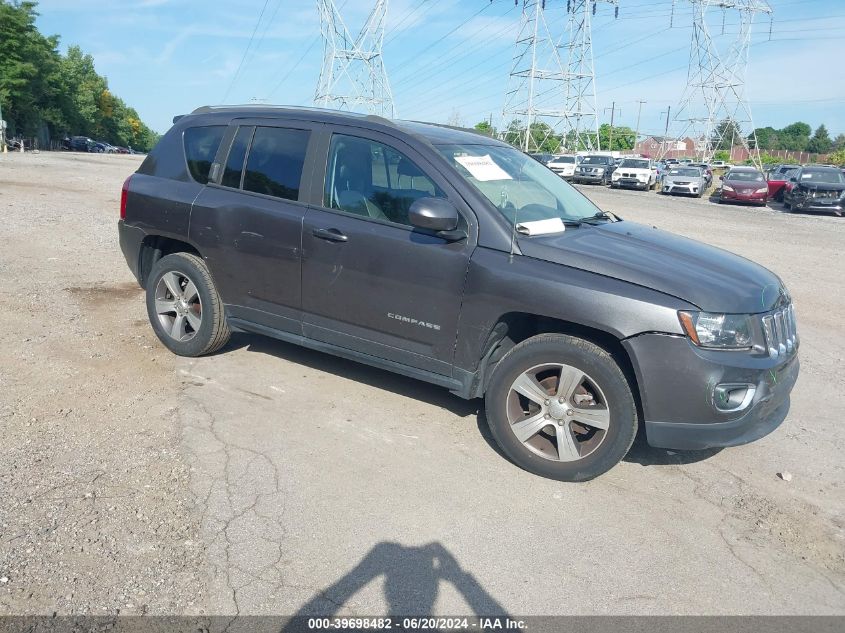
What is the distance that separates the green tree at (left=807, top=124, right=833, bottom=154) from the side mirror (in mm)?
111097

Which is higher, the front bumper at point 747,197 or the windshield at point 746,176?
the windshield at point 746,176

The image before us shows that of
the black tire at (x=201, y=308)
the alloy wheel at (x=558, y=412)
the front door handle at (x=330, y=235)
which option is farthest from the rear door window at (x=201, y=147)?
the alloy wheel at (x=558, y=412)

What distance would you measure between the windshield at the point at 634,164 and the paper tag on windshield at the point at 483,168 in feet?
111

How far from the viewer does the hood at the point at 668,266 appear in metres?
3.70

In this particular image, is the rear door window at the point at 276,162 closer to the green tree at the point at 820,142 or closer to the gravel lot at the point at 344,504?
the gravel lot at the point at 344,504

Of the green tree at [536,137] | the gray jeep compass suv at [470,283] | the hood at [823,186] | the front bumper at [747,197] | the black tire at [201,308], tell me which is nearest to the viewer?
the gray jeep compass suv at [470,283]

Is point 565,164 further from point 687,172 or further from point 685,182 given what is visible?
point 685,182

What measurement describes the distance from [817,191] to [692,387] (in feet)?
81.3

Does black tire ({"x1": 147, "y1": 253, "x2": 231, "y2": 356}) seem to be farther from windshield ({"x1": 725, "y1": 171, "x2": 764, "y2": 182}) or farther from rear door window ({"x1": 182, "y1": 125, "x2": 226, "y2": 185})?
windshield ({"x1": 725, "y1": 171, "x2": 764, "y2": 182})

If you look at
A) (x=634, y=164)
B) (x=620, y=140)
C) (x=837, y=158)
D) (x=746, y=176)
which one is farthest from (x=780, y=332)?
(x=620, y=140)

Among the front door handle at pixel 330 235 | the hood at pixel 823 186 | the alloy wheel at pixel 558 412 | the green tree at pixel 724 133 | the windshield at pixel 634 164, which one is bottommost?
the alloy wheel at pixel 558 412

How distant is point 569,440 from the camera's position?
12.8 feet

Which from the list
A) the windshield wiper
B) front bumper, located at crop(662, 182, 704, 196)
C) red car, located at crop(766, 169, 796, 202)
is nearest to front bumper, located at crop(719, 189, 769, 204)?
red car, located at crop(766, 169, 796, 202)

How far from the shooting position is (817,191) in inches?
965
